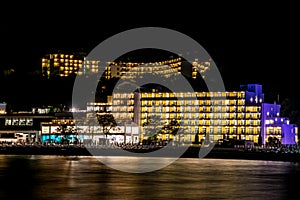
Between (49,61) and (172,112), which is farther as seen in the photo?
(49,61)

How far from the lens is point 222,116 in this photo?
11225cm

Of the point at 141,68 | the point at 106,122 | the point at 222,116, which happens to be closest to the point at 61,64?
the point at 141,68

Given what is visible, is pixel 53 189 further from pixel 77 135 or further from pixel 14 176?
pixel 77 135

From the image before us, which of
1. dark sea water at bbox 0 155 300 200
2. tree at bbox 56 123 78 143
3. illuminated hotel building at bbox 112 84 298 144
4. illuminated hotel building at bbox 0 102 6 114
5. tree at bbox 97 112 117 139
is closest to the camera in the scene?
dark sea water at bbox 0 155 300 200

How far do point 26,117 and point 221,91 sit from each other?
37.1 metres

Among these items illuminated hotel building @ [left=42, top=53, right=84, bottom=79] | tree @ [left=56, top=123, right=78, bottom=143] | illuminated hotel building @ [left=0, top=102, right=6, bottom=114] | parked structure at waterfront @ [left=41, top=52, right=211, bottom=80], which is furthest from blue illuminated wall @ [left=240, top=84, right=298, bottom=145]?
illuminated hotel building @ [left=42, top=53, right=84, bottom=79]

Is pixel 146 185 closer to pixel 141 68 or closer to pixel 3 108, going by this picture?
pixel 3 108

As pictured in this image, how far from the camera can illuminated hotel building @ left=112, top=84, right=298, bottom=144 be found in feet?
358

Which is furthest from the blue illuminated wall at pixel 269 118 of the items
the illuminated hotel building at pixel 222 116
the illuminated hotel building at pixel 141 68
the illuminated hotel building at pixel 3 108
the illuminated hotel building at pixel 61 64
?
the illuminated hotel building at pixel 61 64

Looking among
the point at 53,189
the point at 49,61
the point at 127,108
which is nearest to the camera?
the point at 53,189

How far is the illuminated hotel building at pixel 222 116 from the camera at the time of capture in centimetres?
10925

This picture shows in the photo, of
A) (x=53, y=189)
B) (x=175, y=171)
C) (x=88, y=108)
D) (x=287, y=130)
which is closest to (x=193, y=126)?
(x=287, y=130)

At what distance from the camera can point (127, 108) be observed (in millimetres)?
126625

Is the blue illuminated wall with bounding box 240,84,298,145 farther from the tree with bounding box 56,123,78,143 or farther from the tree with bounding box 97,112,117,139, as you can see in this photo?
the tree with bounding box 56,123,78,143
